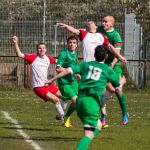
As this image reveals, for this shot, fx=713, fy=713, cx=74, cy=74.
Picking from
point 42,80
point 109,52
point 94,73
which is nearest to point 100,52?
point 94,73

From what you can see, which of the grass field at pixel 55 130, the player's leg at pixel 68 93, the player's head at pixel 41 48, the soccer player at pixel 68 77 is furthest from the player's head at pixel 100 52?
the player's head at pixel 41 48

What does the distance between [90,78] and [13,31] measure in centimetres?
2058

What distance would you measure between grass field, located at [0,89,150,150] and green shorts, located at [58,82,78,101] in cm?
68

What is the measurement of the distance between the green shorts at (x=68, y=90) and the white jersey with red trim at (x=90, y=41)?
3.00ft

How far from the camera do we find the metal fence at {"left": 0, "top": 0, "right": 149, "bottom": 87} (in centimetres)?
3072

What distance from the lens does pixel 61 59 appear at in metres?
15.7

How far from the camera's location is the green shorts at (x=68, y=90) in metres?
15.1

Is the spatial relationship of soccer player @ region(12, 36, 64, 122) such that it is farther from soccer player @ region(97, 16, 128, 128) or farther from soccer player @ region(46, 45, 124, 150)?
soccer player @ region(46, 45, 124, 150)

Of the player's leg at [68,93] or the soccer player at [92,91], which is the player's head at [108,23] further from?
the soccer player at [92,91]

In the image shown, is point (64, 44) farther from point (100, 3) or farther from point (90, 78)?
point (90, 78)

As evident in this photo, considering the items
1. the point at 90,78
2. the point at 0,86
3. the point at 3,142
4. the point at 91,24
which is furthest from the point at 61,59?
the point at 0,86

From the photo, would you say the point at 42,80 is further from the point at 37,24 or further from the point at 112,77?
the point at 37,24

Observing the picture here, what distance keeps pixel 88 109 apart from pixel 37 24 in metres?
20.5

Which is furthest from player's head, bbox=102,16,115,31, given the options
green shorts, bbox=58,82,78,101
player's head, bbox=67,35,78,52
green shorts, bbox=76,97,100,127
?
green shorts, bbox=76,97,100,127
